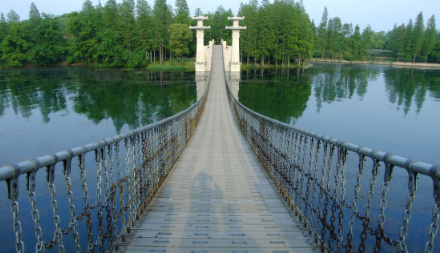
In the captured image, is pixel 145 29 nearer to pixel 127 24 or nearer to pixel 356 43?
pixel 127 24

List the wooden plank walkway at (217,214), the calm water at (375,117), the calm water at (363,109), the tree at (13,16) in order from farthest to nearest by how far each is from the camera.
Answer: the tree at (13,16) < the calm water at (363,109) < the calm water at (375,117) < the wooden plank walkway at (217,214)

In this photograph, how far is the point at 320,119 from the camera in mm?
18469

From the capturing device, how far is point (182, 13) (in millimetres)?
55656

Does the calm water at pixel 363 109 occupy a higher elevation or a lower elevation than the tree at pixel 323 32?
lower

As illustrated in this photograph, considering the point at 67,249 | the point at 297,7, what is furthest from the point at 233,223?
the point at 297,7

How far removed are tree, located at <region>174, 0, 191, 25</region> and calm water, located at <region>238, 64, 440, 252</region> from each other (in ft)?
87.0

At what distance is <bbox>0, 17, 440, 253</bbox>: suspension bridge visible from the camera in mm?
1853

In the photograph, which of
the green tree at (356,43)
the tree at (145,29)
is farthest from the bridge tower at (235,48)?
the green tree at (356,43)

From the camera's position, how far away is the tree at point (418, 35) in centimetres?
5731

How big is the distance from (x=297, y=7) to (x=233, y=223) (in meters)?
68.0

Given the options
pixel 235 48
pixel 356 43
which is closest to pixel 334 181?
pixel 235 48

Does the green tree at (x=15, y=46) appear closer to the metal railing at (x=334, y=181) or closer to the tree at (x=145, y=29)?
the tree at (x=145, y=29)

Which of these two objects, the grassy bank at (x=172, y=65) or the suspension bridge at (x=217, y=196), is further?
the grassy bank at (x=172, y=65)

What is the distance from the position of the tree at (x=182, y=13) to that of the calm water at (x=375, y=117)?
2651 cm
